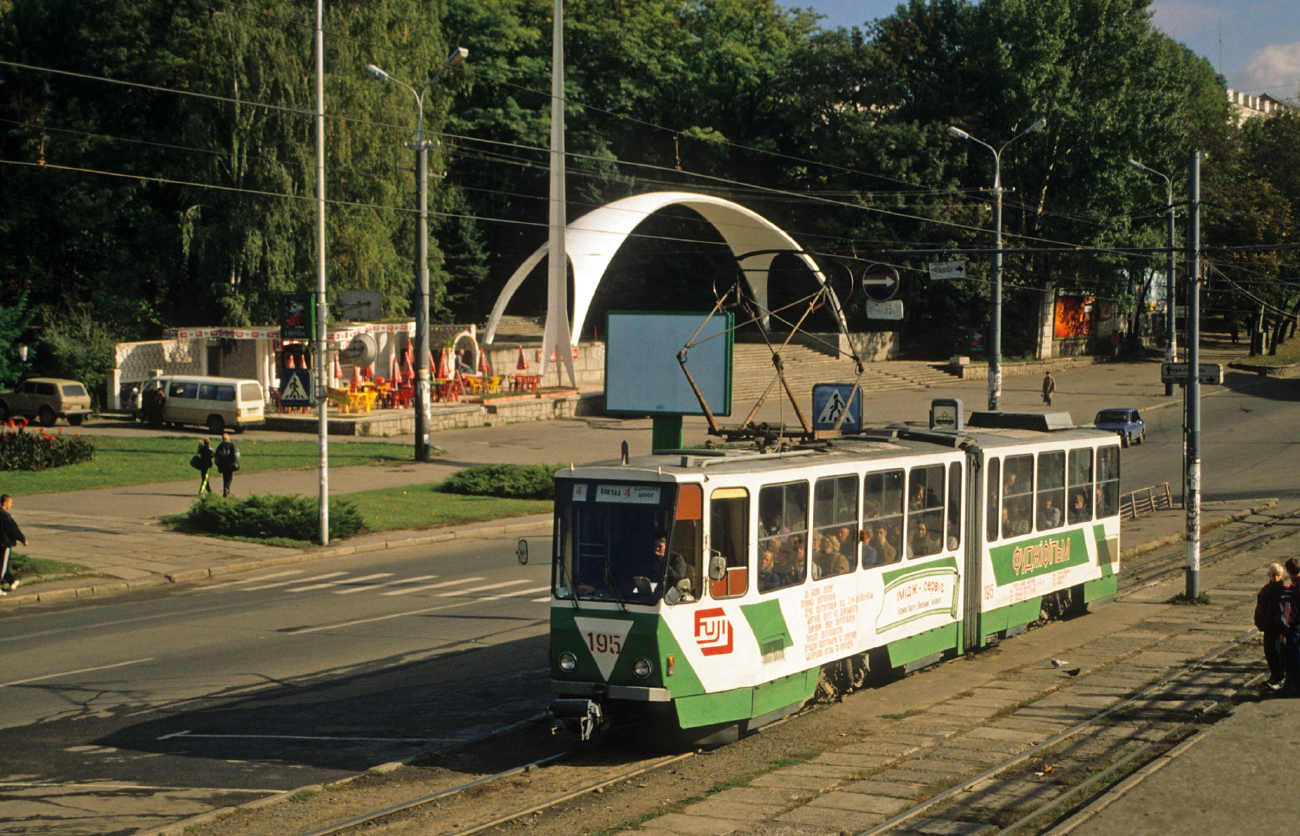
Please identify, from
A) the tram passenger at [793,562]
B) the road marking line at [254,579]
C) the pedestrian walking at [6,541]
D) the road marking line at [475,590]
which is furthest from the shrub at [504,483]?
the tram passenger at [793,562]

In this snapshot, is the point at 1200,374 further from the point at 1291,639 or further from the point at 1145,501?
the point at 1145,501

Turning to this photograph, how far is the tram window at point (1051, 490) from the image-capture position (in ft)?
56.6

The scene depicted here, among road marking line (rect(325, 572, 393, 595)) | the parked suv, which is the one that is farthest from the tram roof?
the parked suv

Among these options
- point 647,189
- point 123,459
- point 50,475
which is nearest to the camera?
point 50,475

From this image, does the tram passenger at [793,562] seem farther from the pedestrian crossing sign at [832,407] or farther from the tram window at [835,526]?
the pedestrian crossing sign at [832,407]

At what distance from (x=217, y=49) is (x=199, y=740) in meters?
44.8

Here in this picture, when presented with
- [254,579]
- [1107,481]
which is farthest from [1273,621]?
→ [254,579]

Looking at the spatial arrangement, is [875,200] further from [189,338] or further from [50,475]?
[50,475]

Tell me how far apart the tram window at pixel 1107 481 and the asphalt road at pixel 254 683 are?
876 centimetres

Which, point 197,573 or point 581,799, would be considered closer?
point 581,799

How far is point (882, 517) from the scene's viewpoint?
13.3 metres

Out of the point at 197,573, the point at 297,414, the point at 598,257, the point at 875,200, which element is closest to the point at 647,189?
the point at 875,200

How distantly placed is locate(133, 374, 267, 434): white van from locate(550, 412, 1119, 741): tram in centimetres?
3285

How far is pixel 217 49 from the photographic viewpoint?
50.5 m
